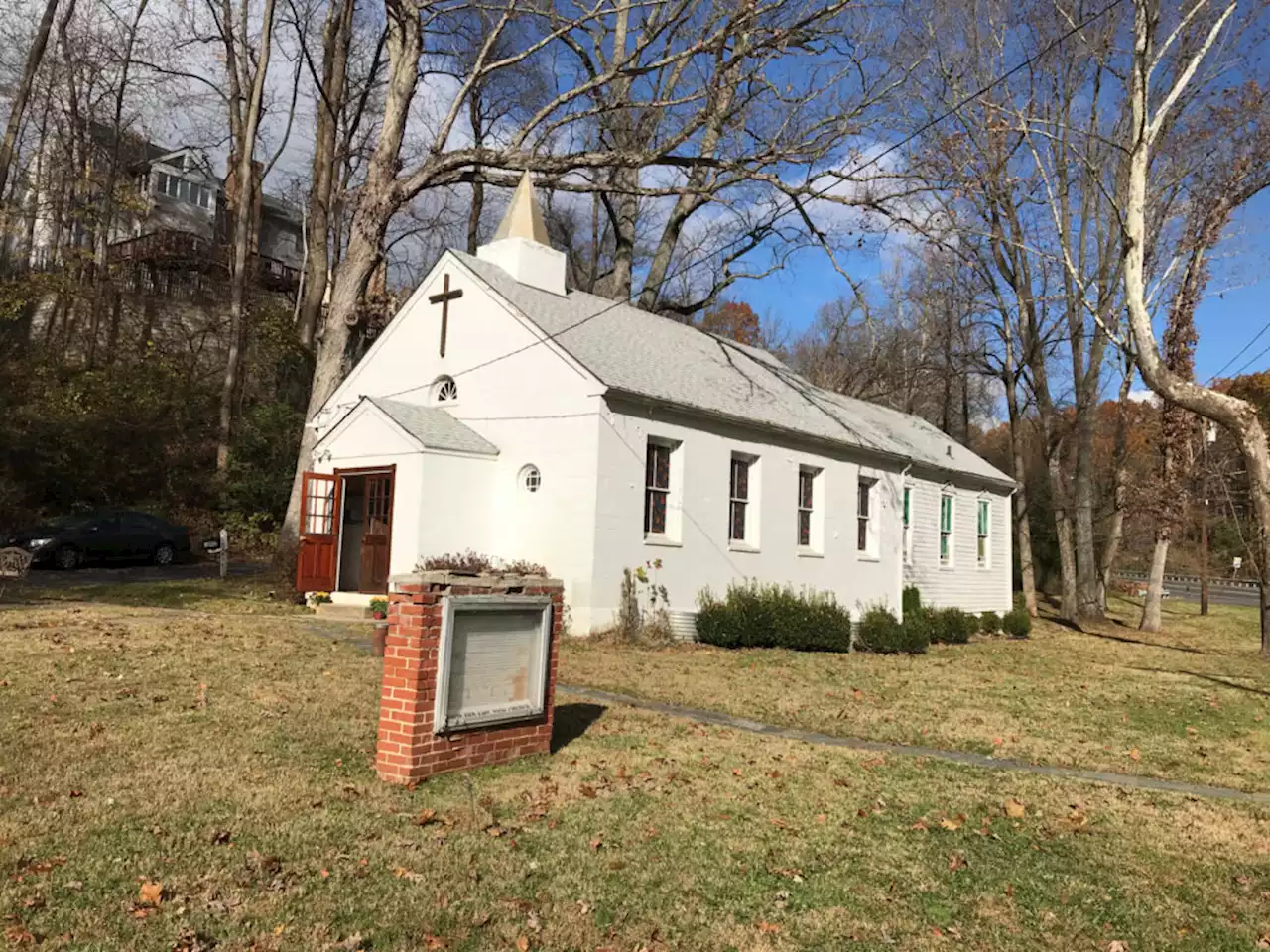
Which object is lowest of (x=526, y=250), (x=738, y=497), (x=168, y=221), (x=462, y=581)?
(x=462, y=581)

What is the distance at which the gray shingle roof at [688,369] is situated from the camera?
15773 mm

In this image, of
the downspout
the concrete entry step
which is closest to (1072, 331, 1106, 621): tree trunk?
the downspout

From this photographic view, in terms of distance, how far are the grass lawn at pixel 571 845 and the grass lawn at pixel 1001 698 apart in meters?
1.33

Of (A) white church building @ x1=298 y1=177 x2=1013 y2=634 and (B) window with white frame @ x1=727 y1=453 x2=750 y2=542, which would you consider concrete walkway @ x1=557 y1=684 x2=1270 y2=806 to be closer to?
(A) white church building @ x1=298 y1=177 x2=1013 y2=634

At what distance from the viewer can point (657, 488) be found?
15750mm

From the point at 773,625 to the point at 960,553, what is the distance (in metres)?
12.7

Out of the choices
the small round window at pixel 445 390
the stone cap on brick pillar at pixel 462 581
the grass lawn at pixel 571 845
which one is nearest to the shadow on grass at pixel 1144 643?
the grass lawn at pixel 571 845

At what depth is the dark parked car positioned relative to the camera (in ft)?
69.4

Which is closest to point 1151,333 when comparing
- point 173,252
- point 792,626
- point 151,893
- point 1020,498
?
point 792,626

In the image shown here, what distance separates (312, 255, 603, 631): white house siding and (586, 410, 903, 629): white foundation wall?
391 mm

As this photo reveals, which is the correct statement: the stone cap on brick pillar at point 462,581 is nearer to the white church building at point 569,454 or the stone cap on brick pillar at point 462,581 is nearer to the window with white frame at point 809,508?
the white church building at point 569,454

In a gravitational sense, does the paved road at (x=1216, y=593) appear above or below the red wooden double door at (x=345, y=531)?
below

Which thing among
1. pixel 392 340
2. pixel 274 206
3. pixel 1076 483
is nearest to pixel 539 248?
pixel 392 340

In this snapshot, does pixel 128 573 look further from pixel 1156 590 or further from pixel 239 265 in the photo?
pixel 1156 590
